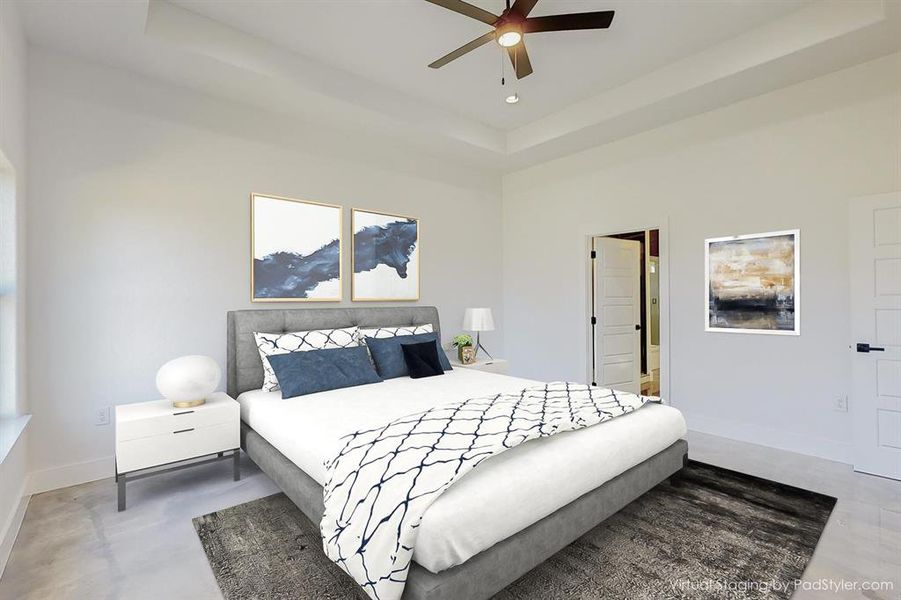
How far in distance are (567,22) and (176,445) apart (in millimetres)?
3498

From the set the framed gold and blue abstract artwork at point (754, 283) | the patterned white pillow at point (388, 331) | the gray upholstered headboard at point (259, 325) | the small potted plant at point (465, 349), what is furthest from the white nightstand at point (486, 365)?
the framed gold and blue abstract artwork at point (754, 283)

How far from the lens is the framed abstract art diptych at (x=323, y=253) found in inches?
151

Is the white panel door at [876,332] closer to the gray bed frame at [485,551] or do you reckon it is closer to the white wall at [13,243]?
the gray bed frame at [485,551]

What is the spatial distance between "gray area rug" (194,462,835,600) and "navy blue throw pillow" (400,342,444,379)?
57.2 inches

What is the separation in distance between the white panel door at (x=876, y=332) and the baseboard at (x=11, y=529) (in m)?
5.24

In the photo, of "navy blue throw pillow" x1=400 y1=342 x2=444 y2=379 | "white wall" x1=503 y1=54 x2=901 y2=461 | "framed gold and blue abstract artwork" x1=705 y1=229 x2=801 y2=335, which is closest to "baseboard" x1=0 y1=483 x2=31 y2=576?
"navy blue throw pillow" x1=400 y1=342 x2=444 y2=379

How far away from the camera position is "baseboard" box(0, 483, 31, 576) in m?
2.09

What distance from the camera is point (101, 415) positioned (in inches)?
122

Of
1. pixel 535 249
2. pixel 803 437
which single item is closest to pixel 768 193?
pixel 803 437

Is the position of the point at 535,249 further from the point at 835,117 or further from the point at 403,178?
the point at 835,117

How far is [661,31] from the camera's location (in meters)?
3.20

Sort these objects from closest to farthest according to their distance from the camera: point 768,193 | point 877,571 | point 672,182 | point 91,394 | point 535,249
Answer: point 877,571
point 91,394
point 768,193
point 672,182
point 535,249

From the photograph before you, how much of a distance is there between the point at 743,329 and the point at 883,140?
1688 millimetres

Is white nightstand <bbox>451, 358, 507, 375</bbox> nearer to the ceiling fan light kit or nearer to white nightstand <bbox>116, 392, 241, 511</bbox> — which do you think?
white nightstand <bbox>116, 392, 241, 511</bbox>
